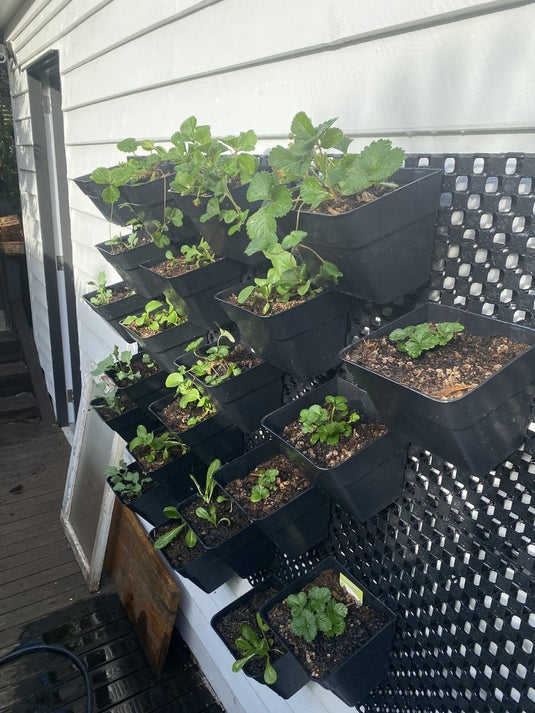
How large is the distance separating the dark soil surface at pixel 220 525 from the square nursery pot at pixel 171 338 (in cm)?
42

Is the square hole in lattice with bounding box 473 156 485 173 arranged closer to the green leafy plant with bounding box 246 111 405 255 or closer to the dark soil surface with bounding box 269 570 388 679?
the green leafy plant with bounding box 246 111 405 255

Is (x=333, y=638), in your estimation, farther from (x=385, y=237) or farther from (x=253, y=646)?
(x=385, y=237)

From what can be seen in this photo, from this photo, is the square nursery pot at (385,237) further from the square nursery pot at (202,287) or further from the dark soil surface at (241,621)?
the dark soil surface at (241,621)

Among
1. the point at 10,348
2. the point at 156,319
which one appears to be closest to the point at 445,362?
the point at 156,319

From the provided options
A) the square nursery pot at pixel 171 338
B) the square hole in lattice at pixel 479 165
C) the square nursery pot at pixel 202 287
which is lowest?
the square nursery pot at pixel 171 338

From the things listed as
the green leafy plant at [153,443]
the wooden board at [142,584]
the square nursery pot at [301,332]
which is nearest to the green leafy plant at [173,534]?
the green leafy plant at [153,443]

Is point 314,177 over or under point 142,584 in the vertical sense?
over

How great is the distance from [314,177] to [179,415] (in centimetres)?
82

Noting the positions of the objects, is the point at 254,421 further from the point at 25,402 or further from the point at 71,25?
the point at 25,402

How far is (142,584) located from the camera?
2.30 m

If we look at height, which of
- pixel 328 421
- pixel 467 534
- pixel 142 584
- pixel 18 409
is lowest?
pixel 18 409

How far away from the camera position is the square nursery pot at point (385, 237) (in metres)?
0.75

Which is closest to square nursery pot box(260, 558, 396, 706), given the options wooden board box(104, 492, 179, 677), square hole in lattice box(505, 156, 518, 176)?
square hole in lattice box(505, 156, 518, 176)

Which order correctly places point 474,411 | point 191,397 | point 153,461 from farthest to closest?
point 153,461
point 191,397
point 474,411
